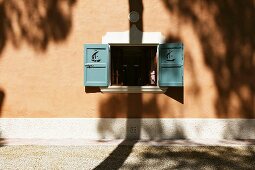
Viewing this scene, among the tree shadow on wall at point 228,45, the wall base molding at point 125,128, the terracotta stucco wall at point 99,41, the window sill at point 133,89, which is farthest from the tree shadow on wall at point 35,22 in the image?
the tree shadow on wall at point 228,45

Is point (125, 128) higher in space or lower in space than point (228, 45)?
lower

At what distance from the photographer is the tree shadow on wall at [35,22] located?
7734mm

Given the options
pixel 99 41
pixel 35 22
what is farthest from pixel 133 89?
pixel 35 22

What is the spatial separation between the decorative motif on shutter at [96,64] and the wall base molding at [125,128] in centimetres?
94

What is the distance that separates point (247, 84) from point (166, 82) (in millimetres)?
1856

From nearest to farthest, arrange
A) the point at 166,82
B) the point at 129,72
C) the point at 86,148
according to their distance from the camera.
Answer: the point at 86,148
the point at 166,82
the point at 129,72

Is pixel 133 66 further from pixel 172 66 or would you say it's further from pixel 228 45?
pixel 228 45

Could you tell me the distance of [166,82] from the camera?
24.6 ft

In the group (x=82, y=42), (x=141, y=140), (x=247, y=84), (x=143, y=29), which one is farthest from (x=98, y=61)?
(x=247, y=84)

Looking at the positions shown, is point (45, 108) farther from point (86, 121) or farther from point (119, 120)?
point (119, 120)

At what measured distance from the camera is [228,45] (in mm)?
7641

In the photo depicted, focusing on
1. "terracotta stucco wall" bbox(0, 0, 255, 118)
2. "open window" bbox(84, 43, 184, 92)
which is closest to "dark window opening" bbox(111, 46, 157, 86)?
"open window" bbox(84, 43, 184, 92)

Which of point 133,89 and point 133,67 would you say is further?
point 133,67

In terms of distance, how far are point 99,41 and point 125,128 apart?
208 cm
